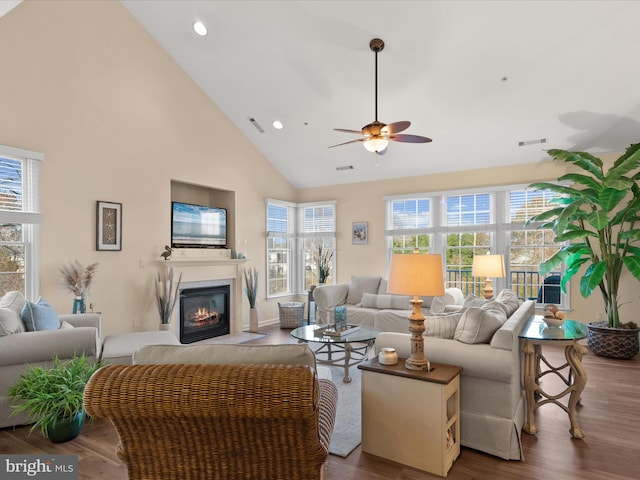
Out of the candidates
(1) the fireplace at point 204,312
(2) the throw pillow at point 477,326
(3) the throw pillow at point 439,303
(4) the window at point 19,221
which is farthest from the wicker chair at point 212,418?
(1) the fireplace at point 204,312

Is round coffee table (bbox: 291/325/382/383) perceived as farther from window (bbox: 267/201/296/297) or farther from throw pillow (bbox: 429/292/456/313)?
window (bbox: 267/201/296/297)

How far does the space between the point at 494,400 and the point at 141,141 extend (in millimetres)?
5143

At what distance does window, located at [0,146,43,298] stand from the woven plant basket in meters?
6.91

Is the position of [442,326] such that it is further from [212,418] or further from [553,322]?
[212,418]

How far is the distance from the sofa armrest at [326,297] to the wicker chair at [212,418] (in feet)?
15.3

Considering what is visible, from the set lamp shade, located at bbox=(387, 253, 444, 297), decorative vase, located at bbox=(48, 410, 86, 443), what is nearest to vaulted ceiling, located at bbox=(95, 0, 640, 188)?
lamp shade, located at bbox=(387, 253, 444, 297)

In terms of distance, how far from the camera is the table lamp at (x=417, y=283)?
251 cm

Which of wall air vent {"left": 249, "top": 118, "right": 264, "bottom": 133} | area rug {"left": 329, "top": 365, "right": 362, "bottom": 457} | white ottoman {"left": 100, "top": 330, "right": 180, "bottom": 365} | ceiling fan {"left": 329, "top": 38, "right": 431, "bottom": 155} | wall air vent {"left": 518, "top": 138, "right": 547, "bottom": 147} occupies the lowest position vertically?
area rug {"left": 329, "top": 365, "right": 362, "bottom": 457}

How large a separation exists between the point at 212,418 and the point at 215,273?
5064 mm

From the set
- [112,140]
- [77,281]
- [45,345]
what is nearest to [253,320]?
[77,281]

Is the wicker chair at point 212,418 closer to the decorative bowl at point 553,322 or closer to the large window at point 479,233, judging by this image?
the decorative bowl at point 553,322

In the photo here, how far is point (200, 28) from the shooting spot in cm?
497

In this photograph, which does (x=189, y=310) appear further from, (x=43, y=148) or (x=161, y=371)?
(x=161, y=371)

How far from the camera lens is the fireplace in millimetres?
6000
